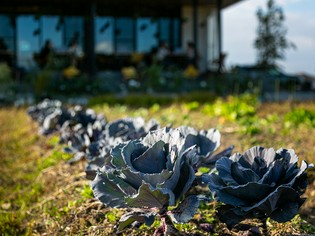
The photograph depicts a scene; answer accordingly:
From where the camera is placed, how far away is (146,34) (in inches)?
918

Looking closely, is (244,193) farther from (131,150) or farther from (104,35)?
(104,35)

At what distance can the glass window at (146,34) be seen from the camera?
2322 cm

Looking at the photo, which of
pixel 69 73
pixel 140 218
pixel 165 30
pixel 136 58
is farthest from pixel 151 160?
pixel 165 30

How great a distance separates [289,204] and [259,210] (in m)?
0.13

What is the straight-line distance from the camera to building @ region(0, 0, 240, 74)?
874 inches

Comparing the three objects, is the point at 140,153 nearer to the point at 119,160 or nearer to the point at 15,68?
the point at 119,160

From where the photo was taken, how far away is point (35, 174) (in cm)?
550

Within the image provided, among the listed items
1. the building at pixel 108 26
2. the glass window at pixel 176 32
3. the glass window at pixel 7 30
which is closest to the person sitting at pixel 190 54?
the building at pixel 108 26

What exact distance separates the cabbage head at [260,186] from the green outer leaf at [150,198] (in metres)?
0.23

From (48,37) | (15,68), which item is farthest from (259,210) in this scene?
(48,37)

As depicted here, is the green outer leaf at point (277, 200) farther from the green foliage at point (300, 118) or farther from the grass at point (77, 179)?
the green foliage at point (300, 118)

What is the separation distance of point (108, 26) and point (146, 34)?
1552mm

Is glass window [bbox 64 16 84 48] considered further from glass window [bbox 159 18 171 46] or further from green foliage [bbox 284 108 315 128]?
green foliage [bbox 284 108 315 128]

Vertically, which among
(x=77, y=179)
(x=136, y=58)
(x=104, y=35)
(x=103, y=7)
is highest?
(x=103, y=7)
